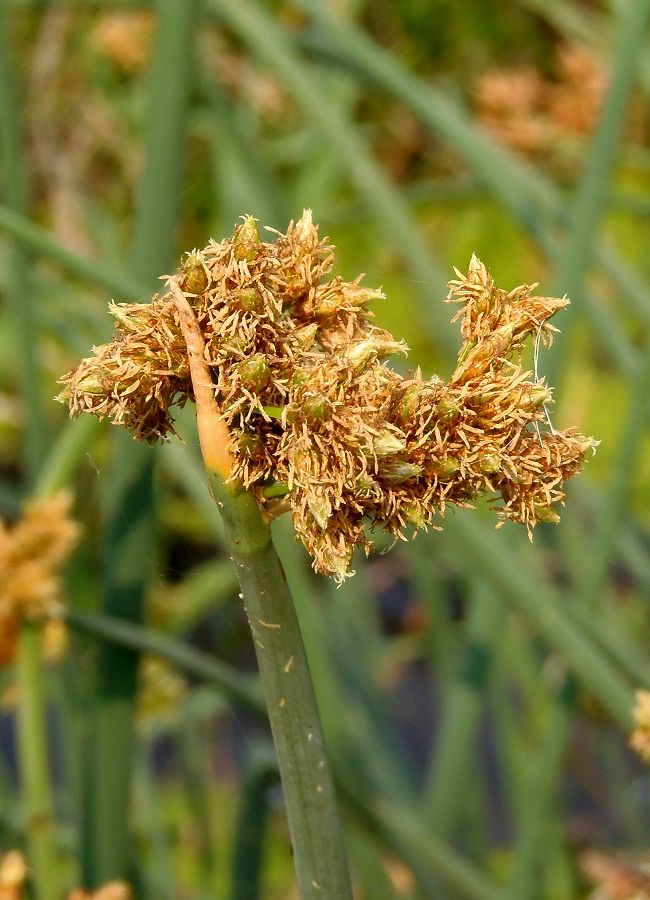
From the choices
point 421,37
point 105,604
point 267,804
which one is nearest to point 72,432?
point 105,604

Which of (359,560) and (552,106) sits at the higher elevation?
(552,106)

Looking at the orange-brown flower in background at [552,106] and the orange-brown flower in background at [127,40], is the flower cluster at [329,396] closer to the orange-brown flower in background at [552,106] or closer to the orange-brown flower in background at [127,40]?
the orange-brown flower in background at [552,106]

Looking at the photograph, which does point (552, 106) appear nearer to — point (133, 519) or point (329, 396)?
point (133, 519)

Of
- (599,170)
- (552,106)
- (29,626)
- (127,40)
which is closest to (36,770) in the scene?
(29,626)

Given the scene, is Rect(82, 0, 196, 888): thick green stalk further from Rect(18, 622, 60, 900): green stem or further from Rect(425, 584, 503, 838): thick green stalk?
Rect(425, 584, 503, 838): thick green stalk

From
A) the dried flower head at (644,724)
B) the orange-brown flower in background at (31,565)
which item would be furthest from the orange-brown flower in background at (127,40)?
the dried flower head at (644,724)

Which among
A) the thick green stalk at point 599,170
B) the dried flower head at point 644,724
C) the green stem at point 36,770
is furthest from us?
the thick green stalk at point 599,170
